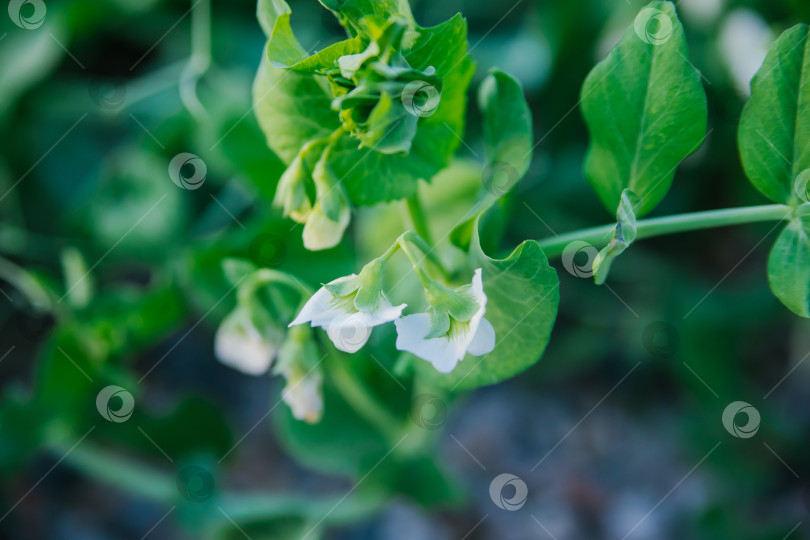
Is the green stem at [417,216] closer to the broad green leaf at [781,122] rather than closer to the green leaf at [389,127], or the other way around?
the green leaf at [389,127]

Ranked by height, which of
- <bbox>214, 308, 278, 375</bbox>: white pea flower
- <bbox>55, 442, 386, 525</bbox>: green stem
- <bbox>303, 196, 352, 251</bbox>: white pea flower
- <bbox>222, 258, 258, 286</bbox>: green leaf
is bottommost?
<bbox>55, 442, 386, 525</bbox>: green stem

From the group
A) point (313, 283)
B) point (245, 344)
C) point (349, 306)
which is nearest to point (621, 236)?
point (349, 306)

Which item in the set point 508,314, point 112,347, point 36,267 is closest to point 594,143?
point 508,314

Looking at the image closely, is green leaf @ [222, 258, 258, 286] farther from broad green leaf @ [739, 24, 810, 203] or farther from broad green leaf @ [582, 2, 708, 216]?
broad green leaf @ [739, 24, 810, 203]

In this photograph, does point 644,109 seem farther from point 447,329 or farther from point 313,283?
point 313,283

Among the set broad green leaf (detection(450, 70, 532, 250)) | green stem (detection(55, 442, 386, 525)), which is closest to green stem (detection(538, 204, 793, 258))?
broad green leaf (detection(450, 70, 532, 250))

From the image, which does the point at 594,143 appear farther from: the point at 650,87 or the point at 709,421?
the point at 709,421
